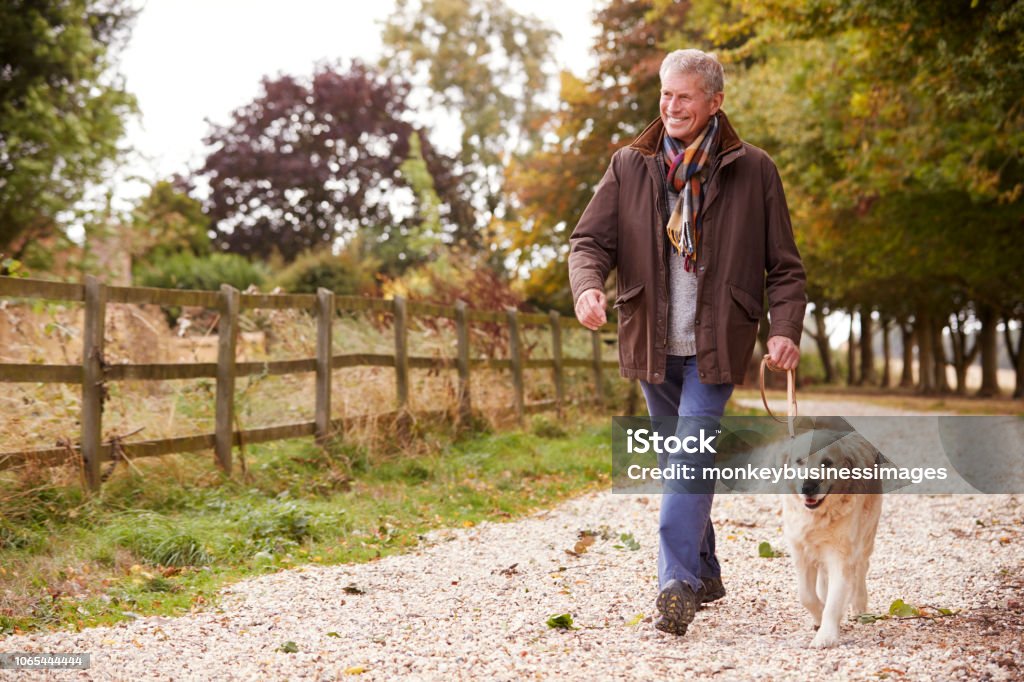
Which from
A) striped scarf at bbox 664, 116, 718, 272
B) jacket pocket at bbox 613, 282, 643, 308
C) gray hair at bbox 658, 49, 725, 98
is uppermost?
gray hair at bbox 658, 49, 725, 98

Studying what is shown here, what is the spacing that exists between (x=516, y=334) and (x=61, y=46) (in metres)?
9.97

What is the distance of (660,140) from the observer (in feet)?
14.1

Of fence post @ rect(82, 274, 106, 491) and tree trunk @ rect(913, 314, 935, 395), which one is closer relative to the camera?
fence post @ rect(82, 274, 106, 491)

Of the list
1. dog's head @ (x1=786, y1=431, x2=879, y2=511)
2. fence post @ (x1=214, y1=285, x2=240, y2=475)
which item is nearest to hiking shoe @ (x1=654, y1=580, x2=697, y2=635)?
dog's head @ (x1=786, y1=431, x2=879, y2=511)

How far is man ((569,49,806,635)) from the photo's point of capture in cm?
405

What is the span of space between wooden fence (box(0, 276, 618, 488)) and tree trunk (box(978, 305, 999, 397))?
2080cm

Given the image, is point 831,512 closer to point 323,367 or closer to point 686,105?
point 686,105

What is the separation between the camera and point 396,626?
4445mm

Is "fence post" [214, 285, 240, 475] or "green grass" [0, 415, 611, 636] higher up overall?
"fence post" [214, 285, 240, 475]

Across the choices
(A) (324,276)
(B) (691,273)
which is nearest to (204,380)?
(B) (691,273)

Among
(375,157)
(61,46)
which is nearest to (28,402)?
(61,46)

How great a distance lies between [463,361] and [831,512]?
713cm

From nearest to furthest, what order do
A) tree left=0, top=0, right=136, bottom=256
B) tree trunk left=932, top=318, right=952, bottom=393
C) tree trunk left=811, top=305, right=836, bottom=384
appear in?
tree left=0, top=0, right=136, bottom=256, tree trunk left=932, top=318, right=952, bottom=393, tree trunk left=811, top=305, right=836, bottom=384

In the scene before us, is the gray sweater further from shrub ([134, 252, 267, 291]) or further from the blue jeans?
shrub ([134, 252, 267, 291])
